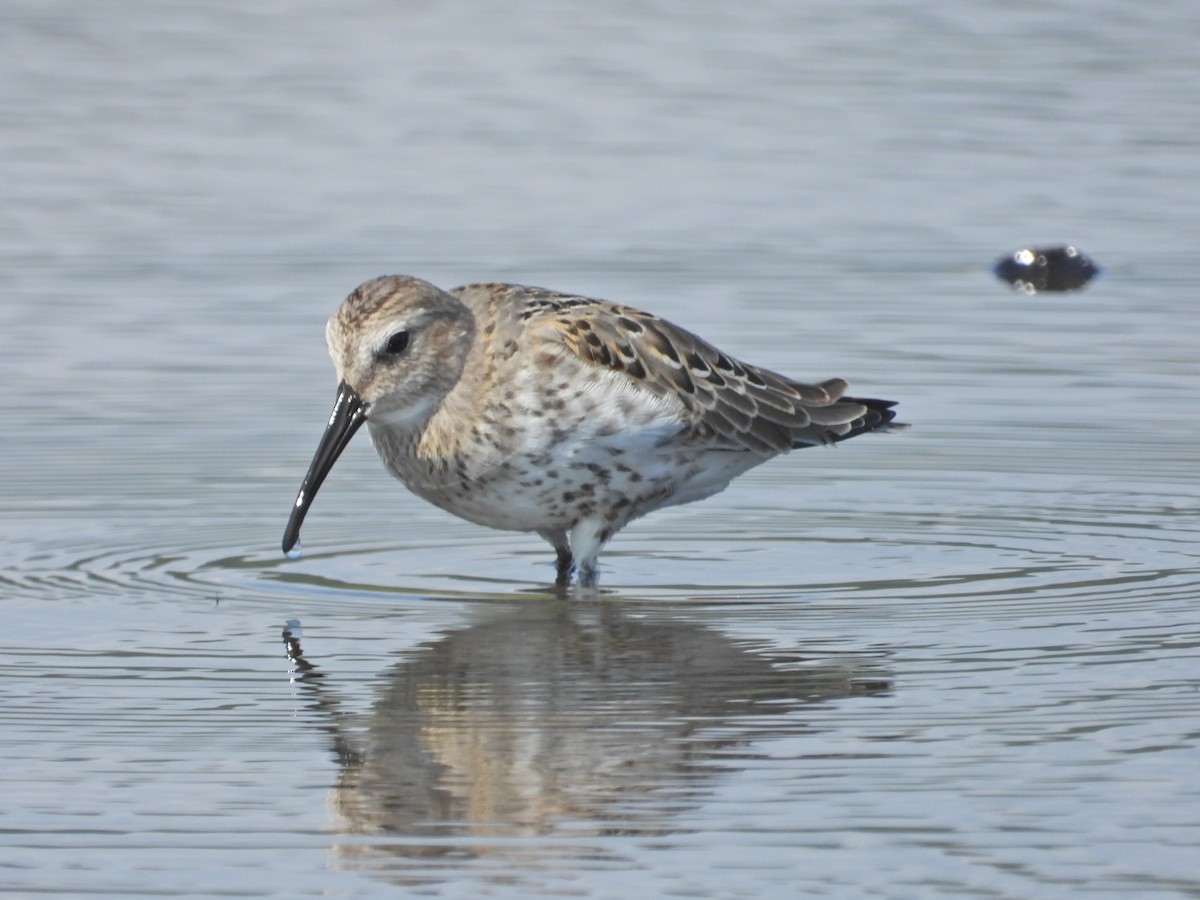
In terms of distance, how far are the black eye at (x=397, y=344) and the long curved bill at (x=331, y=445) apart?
207 millimetres

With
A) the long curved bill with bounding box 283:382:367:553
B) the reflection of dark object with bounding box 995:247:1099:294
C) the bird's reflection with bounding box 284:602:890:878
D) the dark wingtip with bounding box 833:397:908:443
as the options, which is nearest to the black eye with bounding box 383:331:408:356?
the long curved bill with bounding box 283:382:367:553

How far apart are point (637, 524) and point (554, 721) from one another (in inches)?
132

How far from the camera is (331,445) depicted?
9.27 meters

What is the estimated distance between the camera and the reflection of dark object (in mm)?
14555

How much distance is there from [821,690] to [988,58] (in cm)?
1323

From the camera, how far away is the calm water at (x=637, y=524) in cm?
666

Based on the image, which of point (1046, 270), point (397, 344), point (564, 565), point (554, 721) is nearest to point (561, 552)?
point (564, 565)

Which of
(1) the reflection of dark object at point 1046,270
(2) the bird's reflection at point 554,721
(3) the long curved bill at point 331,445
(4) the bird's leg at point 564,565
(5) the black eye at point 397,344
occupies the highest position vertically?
(1) the reflection of dark object at point 1046,270

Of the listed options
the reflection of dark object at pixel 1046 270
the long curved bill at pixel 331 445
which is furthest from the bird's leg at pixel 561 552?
the reflection of dark object at pixel 1046 270

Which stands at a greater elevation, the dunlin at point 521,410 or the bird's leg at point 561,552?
the dunlin at point 521,410

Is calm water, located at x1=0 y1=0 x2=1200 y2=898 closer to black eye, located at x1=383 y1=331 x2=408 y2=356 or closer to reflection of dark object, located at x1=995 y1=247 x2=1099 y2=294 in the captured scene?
reflection of dark object, located at x1=995 y1=247 x2=1099 y2=294

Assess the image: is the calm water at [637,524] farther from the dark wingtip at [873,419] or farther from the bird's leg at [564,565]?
the dark wingtip at [873,419]

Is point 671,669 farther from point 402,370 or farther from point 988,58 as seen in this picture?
point 988,58

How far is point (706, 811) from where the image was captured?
22.0 feet
